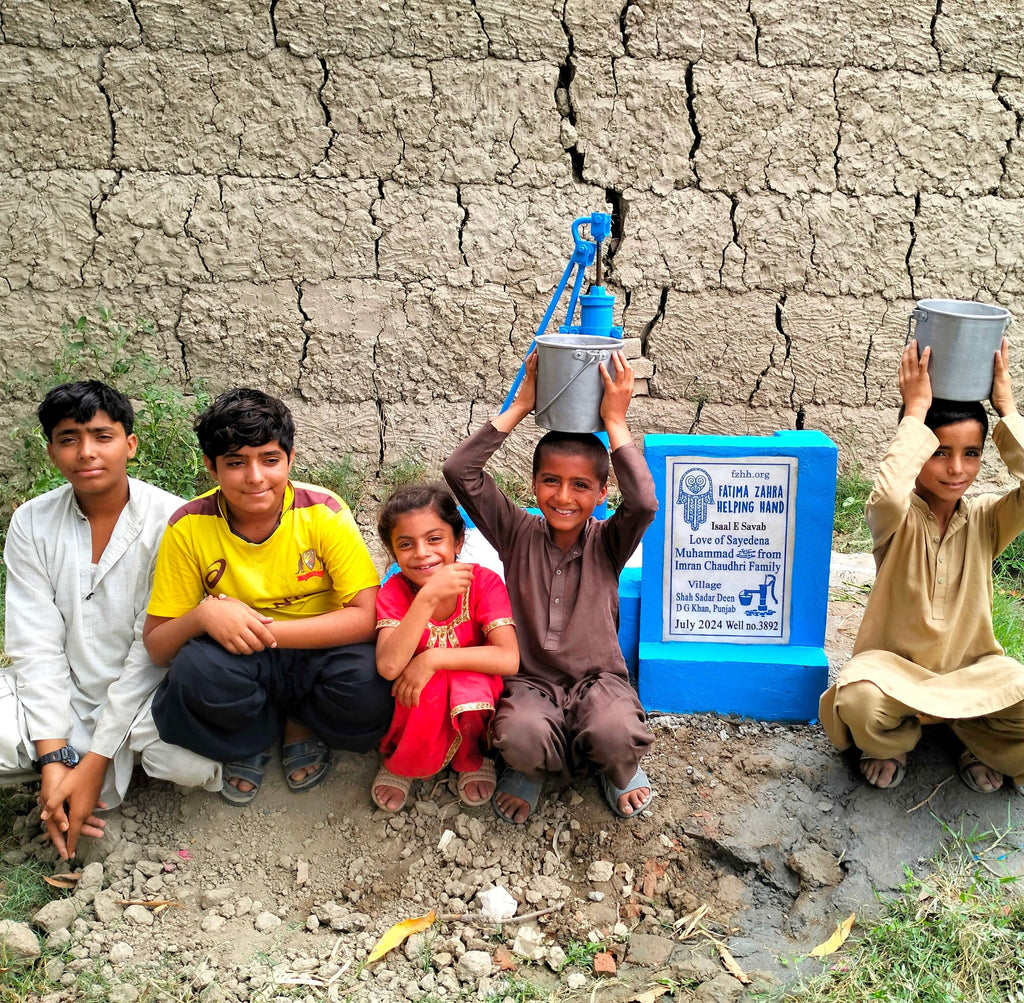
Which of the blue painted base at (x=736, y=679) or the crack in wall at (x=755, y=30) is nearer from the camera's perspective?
the blue painted base at (x=736, y=679)

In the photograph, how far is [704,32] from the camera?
4090 mm

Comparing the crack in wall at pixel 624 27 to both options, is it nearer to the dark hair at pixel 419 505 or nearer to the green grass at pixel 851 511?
the green grass at pixel 851 511

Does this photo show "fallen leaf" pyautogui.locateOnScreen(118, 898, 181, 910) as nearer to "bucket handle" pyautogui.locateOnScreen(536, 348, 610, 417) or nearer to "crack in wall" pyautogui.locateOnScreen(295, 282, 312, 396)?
"bucket handle" pyautogui.locateOnScreen(536, 348, 610, 417)

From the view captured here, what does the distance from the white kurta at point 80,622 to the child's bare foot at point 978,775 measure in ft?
7.25

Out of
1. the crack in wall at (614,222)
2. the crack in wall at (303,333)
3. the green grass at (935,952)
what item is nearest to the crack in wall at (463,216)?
the crack in wall at (614,222)

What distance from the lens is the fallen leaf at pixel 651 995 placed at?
220cm

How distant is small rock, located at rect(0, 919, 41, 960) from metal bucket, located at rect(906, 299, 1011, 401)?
2612 mm

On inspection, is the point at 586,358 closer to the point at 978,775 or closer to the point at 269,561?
the point at 269,561

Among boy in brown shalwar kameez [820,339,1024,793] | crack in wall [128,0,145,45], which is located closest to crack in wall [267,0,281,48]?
crack in wall [128,0,145,45]

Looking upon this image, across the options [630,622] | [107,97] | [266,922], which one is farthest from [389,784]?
[107,97]

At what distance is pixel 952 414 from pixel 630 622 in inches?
45.0

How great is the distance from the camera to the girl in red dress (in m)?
2.51

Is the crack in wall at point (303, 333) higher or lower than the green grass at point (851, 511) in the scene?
higher

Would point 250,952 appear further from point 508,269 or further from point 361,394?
point 508,269
